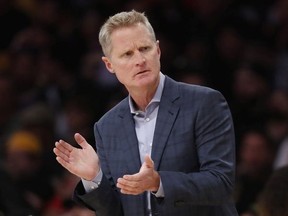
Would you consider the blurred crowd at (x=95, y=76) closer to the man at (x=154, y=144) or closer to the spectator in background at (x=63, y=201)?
the spectator in background at (x=63, y=201)

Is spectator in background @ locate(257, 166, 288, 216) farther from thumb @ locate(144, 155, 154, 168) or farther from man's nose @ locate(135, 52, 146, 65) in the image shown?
man's nose @ locate(135, 52, 146, 65)

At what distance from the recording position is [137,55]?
3.68 m

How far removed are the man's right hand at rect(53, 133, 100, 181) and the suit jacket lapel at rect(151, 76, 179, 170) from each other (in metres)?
0.24

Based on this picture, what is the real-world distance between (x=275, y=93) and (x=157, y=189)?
4.22 metres

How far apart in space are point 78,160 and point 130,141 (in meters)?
0.26

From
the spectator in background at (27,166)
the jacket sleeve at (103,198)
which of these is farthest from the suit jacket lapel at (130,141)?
the spectator in background at (27,166)

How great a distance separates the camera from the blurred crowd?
664cm

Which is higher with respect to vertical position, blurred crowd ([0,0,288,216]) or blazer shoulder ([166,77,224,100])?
blazer shoulder ([166,77,224,100])

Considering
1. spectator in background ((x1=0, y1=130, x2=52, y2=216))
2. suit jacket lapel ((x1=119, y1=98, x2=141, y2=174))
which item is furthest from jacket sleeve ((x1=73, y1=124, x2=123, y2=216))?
spectator in background ((x1=0, y1=130, x2=52, y2=216))

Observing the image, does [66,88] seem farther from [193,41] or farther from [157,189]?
[157,189]

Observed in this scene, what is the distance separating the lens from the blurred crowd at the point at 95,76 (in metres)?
6.64

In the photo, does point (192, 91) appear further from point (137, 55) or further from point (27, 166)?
point (27, 166)

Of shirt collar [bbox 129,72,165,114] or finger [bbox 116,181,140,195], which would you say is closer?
finger [bbox 116,181,140,195]

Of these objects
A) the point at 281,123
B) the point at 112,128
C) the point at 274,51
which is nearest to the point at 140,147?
the point at 112,128
